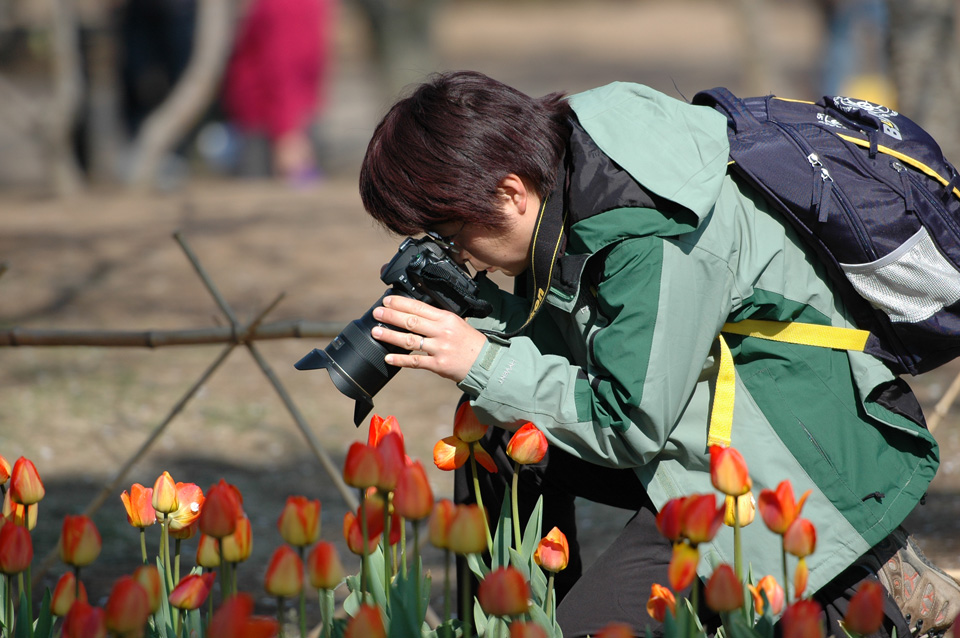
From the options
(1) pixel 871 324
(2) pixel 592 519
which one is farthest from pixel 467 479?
(2) pixel 592 519

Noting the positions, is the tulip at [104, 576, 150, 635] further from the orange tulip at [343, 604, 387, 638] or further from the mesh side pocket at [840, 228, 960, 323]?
the mesh side pocket at [840, 228, 960, 323]

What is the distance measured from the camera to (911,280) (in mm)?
1727

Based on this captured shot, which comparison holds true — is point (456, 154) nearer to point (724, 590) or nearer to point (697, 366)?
point (697, 366)

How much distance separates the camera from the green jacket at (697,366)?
166cm

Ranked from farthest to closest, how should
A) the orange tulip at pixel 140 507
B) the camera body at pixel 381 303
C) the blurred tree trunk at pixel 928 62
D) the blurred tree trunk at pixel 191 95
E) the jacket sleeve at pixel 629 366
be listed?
the blurred tree trunk at pixel 191 95 < the blurred tree trunk at pixel 928 62 < the camera body at pixel 381 303 < the jacket sleeve at pixel 629 366 < the orange tulip at pixel 140 507

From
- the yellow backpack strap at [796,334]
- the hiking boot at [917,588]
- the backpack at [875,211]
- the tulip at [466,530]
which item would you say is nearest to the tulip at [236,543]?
the tulip at [466,530]

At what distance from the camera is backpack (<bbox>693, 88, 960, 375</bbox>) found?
1.71 metres

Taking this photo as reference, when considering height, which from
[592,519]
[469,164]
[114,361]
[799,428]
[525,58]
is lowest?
[525,58]

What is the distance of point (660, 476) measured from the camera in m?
1.81

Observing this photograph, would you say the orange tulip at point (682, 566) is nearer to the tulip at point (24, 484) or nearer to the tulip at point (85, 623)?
the tulip at point (85, 623)

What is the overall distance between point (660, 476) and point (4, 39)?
8110 mm

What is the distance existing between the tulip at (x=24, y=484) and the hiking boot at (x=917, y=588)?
144cm

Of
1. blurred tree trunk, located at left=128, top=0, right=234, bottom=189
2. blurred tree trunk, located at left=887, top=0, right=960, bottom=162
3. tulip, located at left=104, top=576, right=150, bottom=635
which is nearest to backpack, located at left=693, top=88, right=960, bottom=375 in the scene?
tulip, located at left=104, top=576, right=150, bottom=635

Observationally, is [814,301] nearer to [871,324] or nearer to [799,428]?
[871,324]
